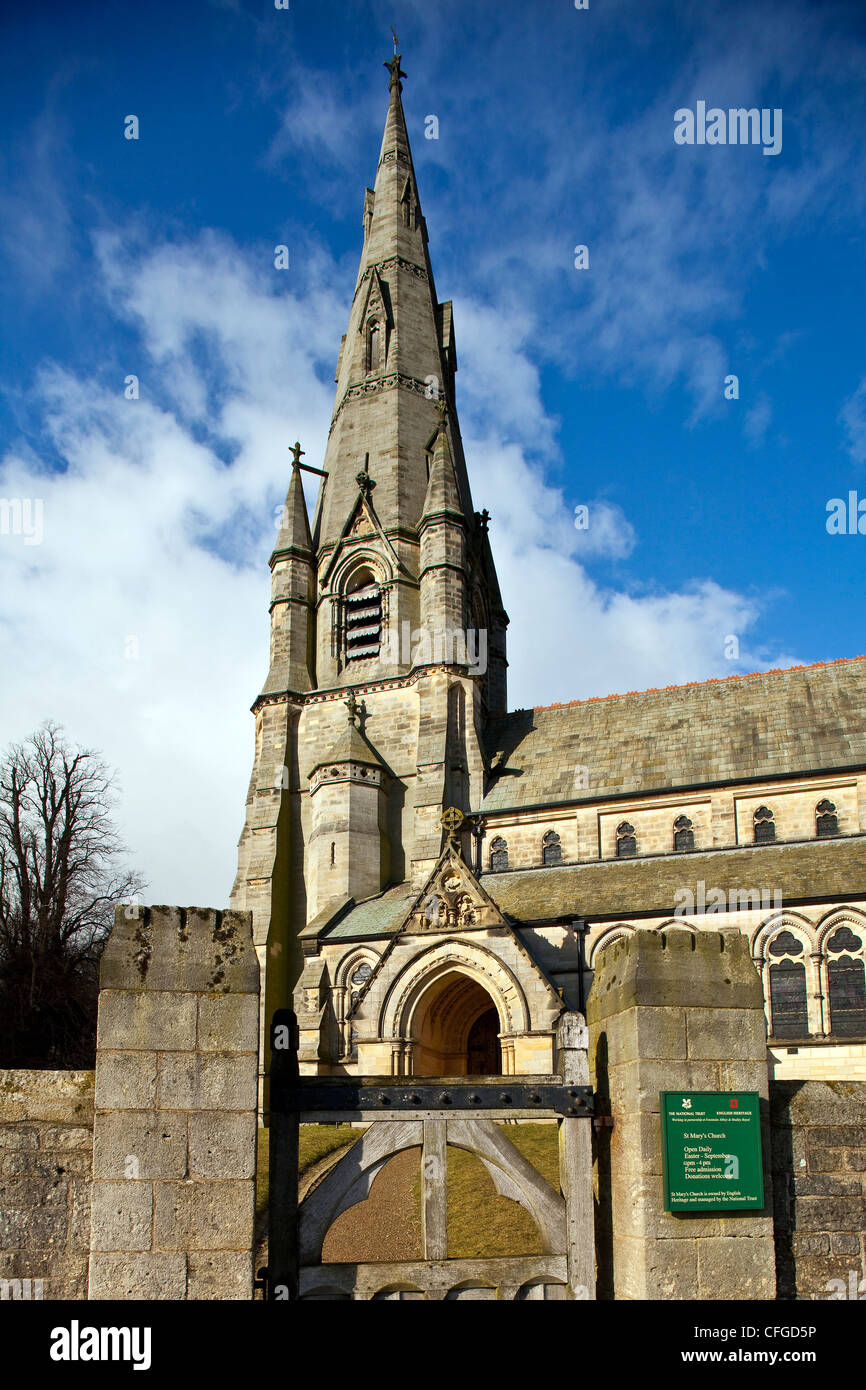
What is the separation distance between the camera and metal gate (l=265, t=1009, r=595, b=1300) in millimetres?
6848

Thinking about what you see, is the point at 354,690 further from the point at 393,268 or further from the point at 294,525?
the point at 393,268

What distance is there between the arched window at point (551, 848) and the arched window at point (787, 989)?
779 cm

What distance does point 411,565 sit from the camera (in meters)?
38.1

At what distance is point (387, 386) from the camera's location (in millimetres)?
41438

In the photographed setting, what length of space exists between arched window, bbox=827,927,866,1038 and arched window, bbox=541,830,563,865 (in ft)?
28.9

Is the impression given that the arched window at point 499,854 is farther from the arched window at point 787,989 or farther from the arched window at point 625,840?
the arched window at point 787,989

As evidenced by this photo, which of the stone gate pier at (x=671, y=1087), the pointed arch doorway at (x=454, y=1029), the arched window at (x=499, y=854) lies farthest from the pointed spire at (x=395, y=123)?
the stone gate pier at (x=671, y=1087)

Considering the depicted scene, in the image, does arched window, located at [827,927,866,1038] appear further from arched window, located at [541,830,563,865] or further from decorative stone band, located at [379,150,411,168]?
decorative stone band, located at [379,150,411,168]

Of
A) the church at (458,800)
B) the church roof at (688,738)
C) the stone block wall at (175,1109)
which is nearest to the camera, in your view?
the stone block wall at (175,1109)

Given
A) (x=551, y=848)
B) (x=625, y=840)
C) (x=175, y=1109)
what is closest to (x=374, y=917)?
(x=551, y=848)

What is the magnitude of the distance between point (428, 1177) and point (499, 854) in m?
26.6

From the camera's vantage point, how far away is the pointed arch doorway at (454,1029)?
88.2ft

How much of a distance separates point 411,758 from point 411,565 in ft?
23.2
